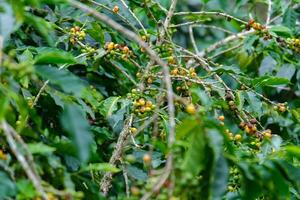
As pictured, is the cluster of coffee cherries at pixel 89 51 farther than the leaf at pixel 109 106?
Yes

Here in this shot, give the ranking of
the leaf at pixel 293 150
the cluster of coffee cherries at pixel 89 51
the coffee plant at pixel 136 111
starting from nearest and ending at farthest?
the coffee plant at pixel 136 111 → the leaf at pixel 293 150 → the cluster of coffee cherries at pixel 89 51

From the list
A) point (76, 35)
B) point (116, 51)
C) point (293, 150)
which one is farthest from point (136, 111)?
point (293, 150)

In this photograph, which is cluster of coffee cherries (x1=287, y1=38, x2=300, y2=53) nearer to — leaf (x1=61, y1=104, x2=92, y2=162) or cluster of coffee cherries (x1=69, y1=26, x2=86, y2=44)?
cluster of coffee cherries (x1=69, y1=26, x2=86, y2=44)

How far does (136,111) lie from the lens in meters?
1.66

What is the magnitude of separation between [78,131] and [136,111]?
0.66 metres

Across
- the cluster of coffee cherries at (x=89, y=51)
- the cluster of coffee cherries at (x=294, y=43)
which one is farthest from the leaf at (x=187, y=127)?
the cluster of coffee cherries at (x=294, y=43)

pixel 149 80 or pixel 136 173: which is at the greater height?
pixel 149 80

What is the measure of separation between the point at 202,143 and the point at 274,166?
0.16m

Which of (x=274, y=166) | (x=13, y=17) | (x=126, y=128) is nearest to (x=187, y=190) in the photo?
(x=274, y=166)

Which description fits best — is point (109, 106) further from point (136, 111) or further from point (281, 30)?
point (281, 30)

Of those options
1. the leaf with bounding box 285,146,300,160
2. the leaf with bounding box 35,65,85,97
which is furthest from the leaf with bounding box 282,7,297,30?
the leaf with bounding box 35,65,85,97

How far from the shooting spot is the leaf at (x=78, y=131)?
3.24ft

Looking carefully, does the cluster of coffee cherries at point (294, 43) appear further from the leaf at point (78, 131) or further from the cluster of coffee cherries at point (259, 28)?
the leaf at point (78, 131)

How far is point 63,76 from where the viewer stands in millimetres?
1096
